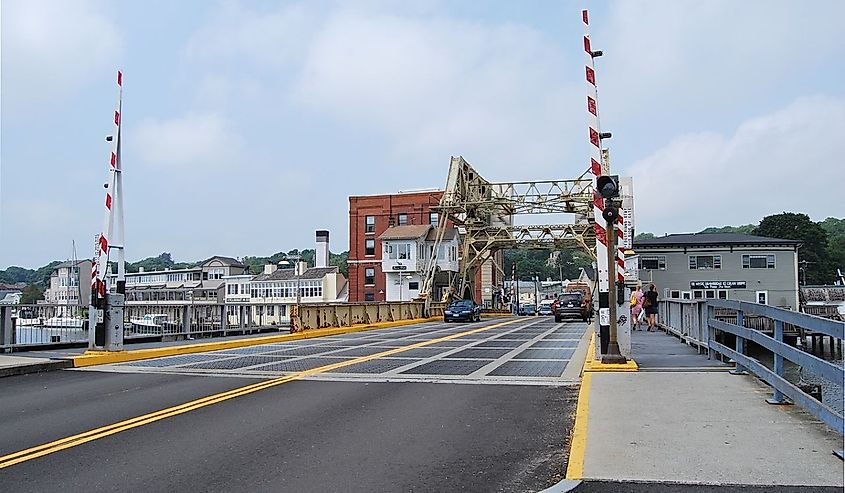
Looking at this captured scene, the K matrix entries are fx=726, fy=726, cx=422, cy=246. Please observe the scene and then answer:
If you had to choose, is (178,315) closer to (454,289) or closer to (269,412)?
(269,412)

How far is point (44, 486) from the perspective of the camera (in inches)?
219

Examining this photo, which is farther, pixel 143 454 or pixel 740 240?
pixel 740 240

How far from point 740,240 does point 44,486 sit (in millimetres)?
63837

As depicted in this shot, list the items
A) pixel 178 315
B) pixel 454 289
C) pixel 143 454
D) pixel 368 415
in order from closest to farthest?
1. pixel 143 454
2. pixel 368 415
3. pixel 178 315
4. pixel 454 289

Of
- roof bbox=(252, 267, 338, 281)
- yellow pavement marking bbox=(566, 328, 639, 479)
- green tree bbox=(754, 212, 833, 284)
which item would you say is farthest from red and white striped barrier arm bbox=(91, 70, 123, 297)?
green tree bbox=(754, 212, 833, 284)

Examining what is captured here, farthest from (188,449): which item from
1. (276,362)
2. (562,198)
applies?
(562,198)

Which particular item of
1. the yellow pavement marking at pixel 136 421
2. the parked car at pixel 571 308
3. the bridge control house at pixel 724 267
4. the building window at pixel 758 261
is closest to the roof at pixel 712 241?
the bridge control house at pixel 724 267

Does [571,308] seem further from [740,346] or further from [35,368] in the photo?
[35,368]

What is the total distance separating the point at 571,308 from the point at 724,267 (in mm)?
26341

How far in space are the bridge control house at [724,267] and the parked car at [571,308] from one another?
64.5 ft

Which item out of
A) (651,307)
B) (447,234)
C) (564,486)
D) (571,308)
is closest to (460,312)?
(571,308)

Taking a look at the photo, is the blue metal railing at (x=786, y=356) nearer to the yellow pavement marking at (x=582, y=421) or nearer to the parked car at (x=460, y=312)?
the yellow pavement marking at (x=582, y=421)

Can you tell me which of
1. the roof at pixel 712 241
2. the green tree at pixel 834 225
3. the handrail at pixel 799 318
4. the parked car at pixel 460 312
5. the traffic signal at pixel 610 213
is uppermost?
the green tree at pixel 834 225

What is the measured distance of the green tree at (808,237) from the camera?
333 ft
